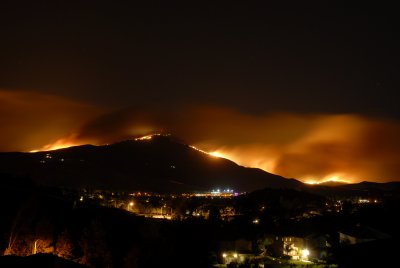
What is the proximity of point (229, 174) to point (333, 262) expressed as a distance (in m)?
116

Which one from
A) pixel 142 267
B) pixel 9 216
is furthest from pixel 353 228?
pixel 9 216

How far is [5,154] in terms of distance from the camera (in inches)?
4222

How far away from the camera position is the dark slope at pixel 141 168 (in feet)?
317

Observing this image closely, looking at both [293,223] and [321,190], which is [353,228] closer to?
[293,223]

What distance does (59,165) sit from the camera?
105 metres

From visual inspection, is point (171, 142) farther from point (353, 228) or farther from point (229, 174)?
point (353, 228)

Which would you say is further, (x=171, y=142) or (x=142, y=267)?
(x=171, y=142)

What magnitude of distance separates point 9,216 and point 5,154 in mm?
87573

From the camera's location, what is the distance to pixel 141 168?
124 meters

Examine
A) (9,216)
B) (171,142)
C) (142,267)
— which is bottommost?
(142,267)

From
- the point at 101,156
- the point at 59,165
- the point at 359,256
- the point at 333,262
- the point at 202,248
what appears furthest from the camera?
the point at 101,156

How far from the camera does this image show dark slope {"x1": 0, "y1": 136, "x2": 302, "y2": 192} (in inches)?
3807

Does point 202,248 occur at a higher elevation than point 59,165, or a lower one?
lower

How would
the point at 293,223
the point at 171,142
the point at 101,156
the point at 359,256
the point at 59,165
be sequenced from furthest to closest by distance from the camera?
the point at 171,142, the point at 101,156, the point at 59,165, the point at 293,223, the point at 359,256
